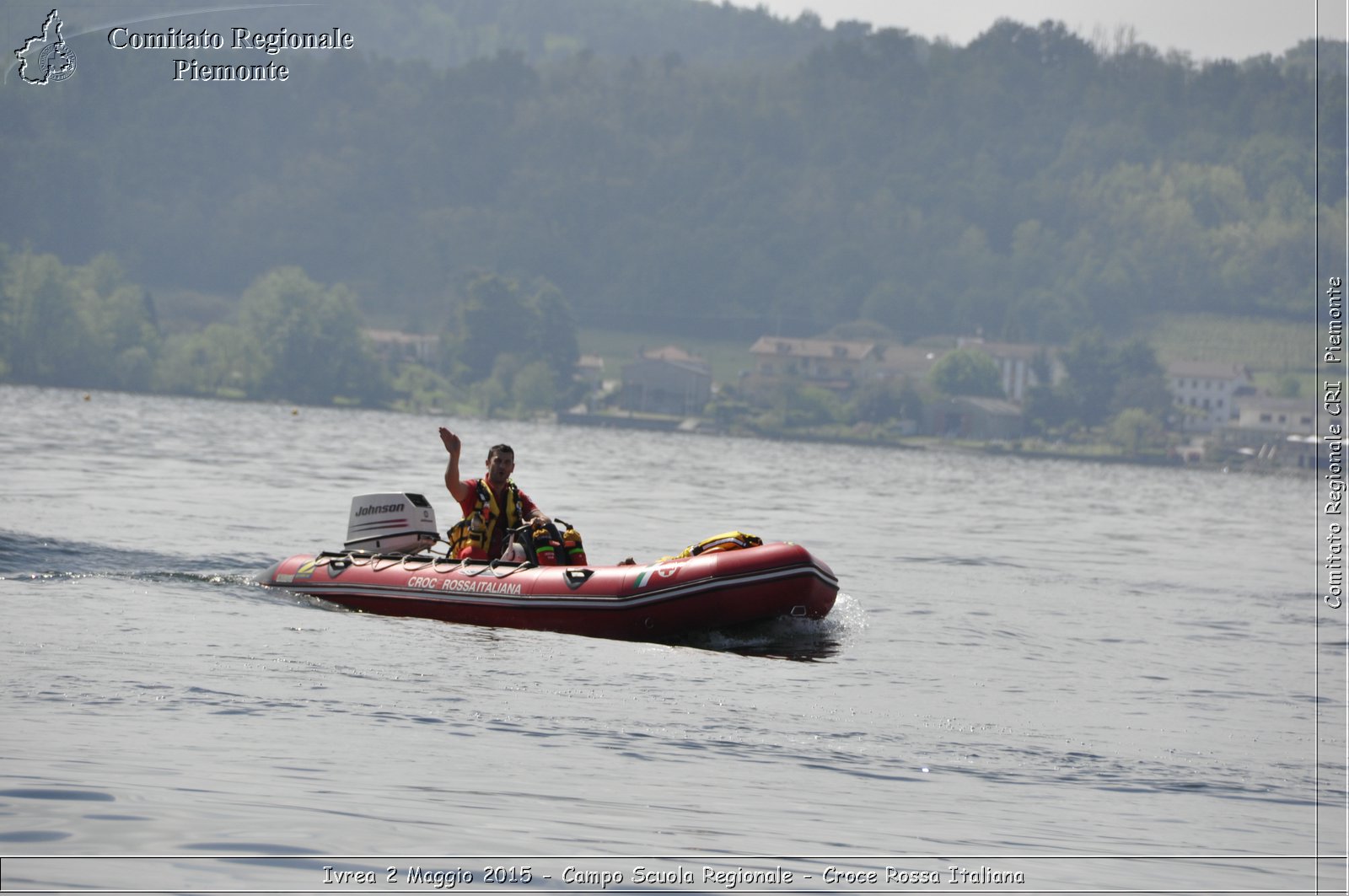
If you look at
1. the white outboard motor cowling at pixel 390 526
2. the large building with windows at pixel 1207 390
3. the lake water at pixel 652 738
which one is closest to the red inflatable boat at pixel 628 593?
the lake water at pixel 652 738

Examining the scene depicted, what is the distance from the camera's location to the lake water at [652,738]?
→ 7297 millimetres

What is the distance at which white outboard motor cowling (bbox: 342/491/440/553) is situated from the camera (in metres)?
16.6

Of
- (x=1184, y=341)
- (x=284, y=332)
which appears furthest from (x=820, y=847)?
(x=1184, y=341)

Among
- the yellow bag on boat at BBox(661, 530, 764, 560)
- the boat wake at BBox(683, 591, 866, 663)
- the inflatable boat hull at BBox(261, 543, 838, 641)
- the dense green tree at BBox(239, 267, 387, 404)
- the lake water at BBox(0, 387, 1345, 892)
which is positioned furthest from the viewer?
the dense green tree at BBox(239, 267, 387, 404)

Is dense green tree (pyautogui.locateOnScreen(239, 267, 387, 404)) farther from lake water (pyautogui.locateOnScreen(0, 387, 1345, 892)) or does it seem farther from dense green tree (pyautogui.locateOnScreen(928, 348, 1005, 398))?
lake water (pyautogui.locateOnScreen(0, 387, 1345, 892))

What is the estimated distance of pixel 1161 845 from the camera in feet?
27.4

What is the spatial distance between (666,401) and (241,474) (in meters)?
111

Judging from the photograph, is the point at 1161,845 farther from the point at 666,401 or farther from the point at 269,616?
the point at 666,401

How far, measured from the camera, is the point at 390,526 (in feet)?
54.4

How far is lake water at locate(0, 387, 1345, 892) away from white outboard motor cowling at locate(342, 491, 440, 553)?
1.02 meters

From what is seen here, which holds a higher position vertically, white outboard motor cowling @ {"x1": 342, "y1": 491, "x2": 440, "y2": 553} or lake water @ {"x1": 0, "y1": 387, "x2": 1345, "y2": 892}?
white outboard motor cowling @ {"x1": 342, "y1": 491, "x2": 440, "y2": 553}

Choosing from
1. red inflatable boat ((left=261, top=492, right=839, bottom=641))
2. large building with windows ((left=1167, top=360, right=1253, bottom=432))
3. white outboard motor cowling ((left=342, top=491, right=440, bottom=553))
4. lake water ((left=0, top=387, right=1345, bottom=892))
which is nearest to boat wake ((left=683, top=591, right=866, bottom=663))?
lake water ((left=0, top=387, right=1345, bottom=892))

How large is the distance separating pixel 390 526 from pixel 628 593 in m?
3.66

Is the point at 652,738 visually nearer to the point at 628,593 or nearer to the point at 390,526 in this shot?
the point at 628,593
